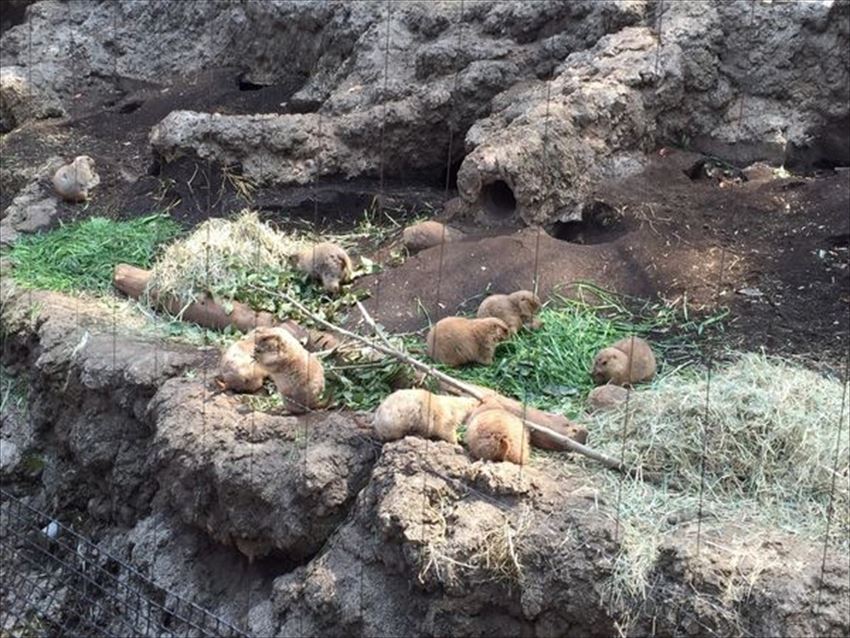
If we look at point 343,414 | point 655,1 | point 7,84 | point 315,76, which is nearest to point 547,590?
point 343,414

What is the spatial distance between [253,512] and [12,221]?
396 centimetres

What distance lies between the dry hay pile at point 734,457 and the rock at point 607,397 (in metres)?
0.07

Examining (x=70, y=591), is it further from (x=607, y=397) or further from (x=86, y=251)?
(x=607, y=397)

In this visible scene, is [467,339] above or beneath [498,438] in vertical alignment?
beneath

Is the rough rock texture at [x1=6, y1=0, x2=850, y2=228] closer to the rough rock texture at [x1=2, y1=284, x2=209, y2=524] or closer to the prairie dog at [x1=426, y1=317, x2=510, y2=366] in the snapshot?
the prairie dog at [x1=426, y1=317, x2=510, y2=366]

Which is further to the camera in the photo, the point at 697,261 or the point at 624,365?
the point at 697,261

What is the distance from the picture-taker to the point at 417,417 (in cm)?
503

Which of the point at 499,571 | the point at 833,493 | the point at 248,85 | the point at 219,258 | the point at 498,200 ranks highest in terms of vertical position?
the point at 833,493

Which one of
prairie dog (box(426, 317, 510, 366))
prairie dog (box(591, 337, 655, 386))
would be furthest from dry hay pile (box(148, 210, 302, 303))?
prairie dog (box(591, 337, 655, 386))

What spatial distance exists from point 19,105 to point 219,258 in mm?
4234

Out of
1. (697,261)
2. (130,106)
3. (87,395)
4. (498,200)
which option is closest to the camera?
(87,395)

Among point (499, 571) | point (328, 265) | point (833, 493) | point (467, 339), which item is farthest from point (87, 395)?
point (833, 493)

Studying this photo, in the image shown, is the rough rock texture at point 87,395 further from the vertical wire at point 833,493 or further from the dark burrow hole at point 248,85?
the dark burrow hole at point 248,85

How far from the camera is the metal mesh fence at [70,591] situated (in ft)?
18.7
